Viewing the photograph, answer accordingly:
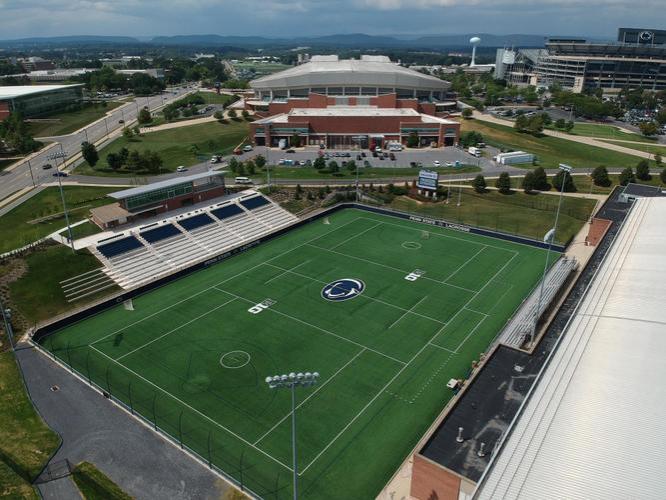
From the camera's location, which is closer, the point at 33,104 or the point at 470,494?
the point at 470,494

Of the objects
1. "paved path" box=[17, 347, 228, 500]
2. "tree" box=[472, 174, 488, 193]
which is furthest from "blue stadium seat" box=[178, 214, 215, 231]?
"tree" box=[472, 174, 488, 193]

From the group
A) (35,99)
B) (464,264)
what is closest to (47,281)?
(464,264)

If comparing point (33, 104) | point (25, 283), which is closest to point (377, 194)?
point (25, 283)

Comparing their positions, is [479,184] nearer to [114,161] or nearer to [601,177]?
[601,177]

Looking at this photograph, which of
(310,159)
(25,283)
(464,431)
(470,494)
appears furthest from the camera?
(310,159)

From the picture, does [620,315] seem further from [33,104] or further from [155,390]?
[33,104]
